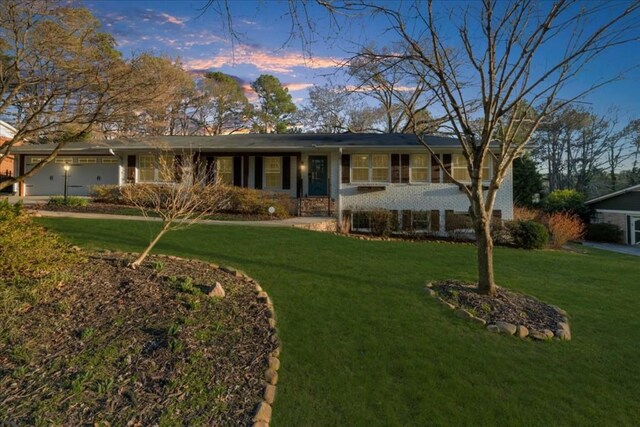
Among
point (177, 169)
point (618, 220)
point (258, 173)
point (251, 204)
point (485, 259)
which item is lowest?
point (485, 259)

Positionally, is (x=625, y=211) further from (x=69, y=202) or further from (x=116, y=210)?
(x=69, y=202)

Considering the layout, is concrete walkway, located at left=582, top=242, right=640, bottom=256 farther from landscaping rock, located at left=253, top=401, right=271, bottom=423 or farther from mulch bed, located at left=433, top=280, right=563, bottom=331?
landscaping rock, located at left=253, top=401, right=271, bottom=423

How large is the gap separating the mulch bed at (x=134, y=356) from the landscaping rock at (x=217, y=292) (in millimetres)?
127

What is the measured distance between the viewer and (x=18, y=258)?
171 inches

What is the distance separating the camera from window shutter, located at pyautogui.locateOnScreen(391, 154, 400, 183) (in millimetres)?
16734

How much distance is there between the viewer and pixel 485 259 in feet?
18.5

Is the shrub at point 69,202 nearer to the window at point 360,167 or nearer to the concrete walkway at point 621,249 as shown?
the window at point 360,167

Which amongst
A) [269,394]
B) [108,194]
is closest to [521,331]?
[269,394]

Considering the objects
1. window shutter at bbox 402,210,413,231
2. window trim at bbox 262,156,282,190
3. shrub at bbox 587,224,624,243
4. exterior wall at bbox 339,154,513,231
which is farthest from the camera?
shrub at bbox 587,224,624,243

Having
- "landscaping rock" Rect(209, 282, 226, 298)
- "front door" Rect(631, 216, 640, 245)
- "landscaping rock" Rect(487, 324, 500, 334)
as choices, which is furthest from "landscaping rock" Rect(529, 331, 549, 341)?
"front door" Rect(631, 216, 640, 245)

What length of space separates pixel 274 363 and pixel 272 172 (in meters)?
15.4

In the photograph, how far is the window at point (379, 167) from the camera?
16.8 metres

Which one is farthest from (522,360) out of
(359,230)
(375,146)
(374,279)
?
(375,146)

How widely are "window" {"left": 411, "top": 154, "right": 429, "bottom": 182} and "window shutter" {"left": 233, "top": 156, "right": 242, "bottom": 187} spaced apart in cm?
877
